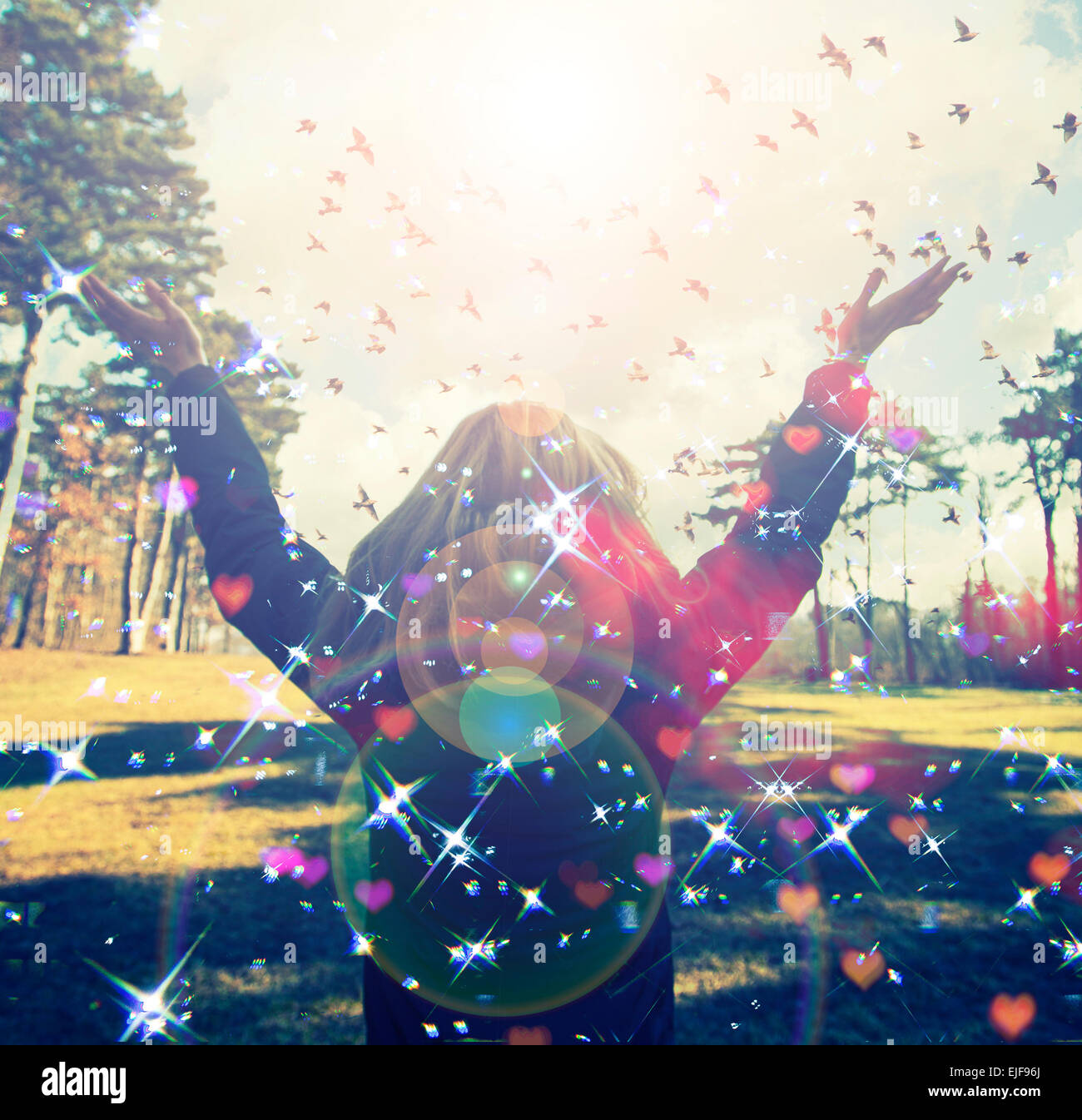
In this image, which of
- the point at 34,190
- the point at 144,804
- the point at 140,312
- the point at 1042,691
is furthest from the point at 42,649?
the point at 1042,691

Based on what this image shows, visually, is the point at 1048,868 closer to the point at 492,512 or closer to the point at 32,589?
the point at 492,512

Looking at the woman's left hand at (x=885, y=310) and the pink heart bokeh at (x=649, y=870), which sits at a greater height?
the woman's left hand at (x=885, y=310)

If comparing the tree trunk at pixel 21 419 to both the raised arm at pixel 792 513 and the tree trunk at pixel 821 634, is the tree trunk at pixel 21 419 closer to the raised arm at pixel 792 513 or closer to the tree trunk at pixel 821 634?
the raised arm at pixel 792 513

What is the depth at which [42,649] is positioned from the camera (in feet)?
63.1

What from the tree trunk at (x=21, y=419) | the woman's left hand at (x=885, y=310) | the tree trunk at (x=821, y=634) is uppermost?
the tree trunk at (x=21, y=419)

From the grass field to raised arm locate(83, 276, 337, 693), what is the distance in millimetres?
3916

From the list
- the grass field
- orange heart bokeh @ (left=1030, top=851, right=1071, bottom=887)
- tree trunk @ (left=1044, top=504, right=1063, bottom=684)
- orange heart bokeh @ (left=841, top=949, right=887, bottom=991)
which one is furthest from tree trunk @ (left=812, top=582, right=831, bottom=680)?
orange heart bokeh @ (left=841, top=949, right=887, bottom=991)

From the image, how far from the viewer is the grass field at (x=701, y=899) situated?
4.59 metres

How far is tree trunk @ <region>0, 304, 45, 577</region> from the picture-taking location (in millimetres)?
13141

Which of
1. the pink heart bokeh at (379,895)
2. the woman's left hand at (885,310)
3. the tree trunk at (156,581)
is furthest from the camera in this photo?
the tree trunk at (156,581)

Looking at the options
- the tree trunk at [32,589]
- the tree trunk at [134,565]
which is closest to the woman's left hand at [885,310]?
the tree trunk at [134,565]

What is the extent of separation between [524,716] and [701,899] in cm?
581

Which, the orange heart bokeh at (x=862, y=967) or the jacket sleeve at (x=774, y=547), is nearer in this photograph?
the jacket sleeve at (x=774, y=547)

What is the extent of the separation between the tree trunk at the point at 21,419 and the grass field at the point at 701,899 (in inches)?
171
